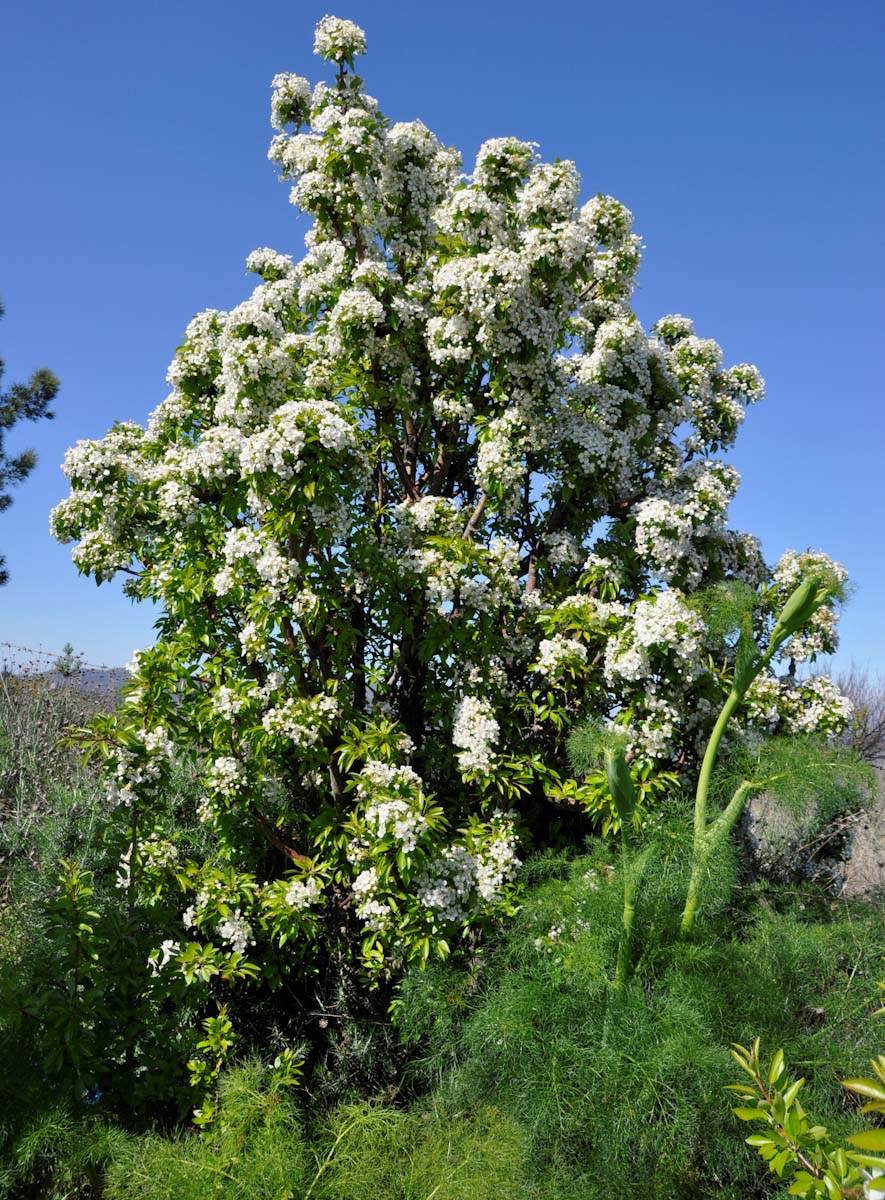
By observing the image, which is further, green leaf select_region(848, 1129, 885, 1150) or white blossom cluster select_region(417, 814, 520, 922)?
white blossom cluster select_region(417, 814, 520, 922)

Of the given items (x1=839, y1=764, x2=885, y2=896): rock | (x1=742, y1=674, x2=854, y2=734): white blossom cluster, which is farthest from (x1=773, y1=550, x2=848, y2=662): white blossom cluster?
(x1=839, y1=764, x2=885, y2=896): rock

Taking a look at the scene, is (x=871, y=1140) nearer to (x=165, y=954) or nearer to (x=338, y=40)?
(x=165, y=954)

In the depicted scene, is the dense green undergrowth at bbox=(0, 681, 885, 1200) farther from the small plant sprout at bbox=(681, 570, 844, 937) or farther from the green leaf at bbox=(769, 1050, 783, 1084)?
the green leaf at bbox=(769, 1050, 783, 1084)

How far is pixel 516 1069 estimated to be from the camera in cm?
348

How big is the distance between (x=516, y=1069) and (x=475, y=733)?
1.56 m

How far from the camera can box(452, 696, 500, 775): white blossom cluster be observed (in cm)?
434

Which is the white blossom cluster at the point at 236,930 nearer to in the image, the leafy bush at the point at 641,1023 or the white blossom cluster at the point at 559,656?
the leafy bush at the point at 641,1023

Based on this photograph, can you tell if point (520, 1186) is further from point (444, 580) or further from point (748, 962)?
point (444, 580)

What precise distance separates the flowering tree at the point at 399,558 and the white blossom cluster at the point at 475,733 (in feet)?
0.07

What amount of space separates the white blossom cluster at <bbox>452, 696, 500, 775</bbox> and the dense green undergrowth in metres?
0.60

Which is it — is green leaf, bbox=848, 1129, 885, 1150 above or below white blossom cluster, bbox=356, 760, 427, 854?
below

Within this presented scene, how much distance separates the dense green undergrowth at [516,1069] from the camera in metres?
3.04

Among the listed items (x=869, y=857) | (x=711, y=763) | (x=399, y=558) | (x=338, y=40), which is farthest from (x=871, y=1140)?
(x=869, y=857)

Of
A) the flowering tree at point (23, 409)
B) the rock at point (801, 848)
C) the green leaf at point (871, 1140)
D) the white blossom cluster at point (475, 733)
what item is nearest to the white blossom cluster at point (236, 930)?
the white blossom cluster at point (475, 733)
